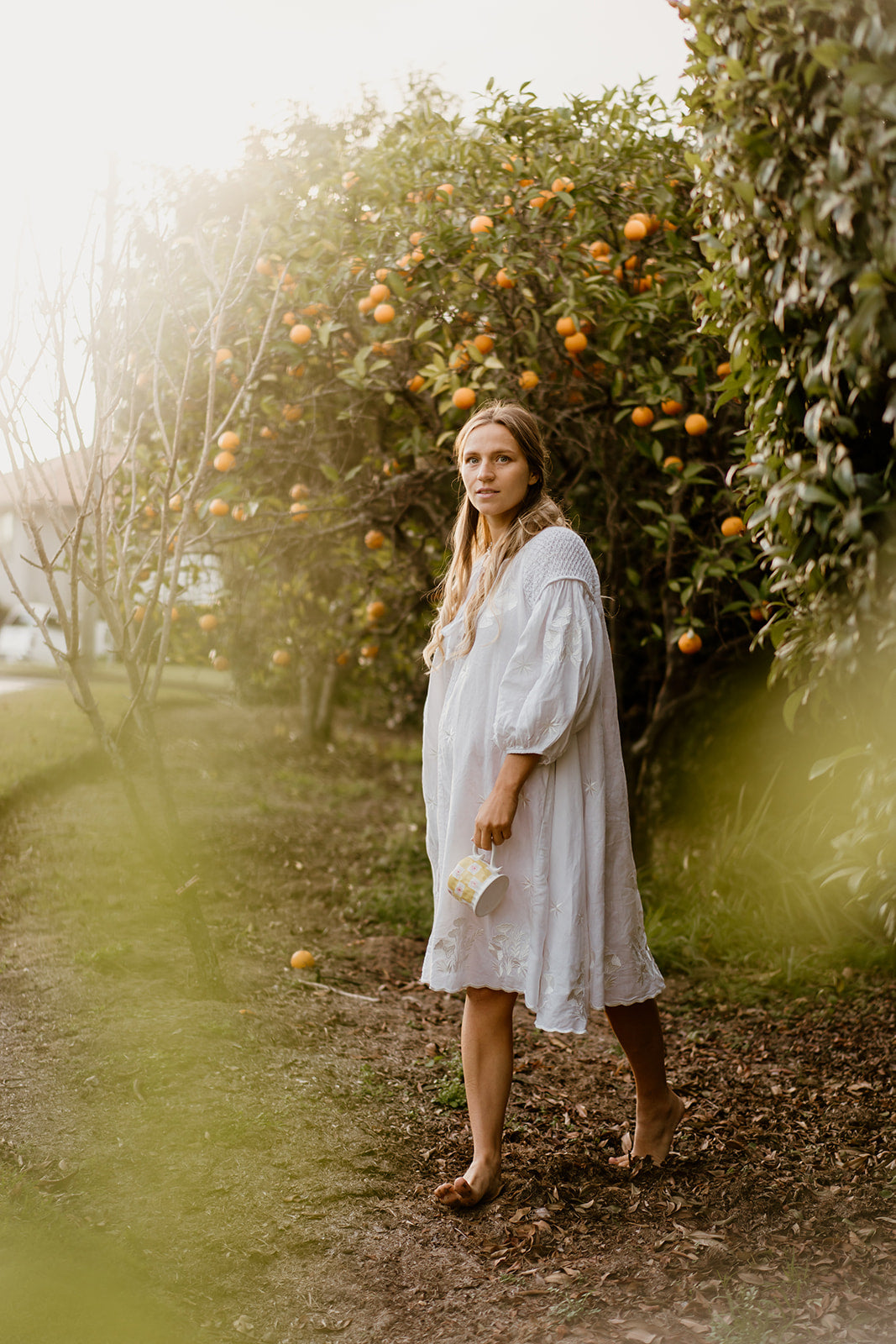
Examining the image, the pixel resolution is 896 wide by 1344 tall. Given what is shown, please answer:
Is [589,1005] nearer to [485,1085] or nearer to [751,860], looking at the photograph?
[485,1085]

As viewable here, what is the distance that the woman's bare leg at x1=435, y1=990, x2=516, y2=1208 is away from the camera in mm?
2531

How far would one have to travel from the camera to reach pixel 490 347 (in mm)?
4121

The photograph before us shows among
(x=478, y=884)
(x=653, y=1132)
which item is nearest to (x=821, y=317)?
(x=478, y=884)

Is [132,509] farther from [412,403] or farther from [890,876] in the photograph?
[890,876]

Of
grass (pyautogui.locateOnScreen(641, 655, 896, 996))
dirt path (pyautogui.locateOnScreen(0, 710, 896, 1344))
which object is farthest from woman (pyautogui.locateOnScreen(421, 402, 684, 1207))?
grass (pyautogui.locateOnScreen(641, 655, 896, 996))

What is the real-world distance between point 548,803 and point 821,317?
3.91ft

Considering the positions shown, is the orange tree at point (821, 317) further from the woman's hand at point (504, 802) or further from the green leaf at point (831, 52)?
the woman's hand at point (504, 802)

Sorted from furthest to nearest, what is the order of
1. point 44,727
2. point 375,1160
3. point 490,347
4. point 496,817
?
point 44,727
point 490,347
point 375,1160
point 496,817

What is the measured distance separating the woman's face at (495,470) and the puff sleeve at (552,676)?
1.00ft

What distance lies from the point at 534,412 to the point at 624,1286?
11.1 feet

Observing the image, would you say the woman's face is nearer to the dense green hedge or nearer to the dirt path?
the dense green hedge


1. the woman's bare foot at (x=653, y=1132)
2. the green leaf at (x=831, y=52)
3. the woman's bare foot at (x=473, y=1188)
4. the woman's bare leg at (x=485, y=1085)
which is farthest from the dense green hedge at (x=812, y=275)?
the woman's bare foot at (x=473, y=1188)

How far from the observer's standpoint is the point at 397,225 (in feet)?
13.9

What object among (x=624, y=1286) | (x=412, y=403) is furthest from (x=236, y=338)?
(x=624, y=1286)
